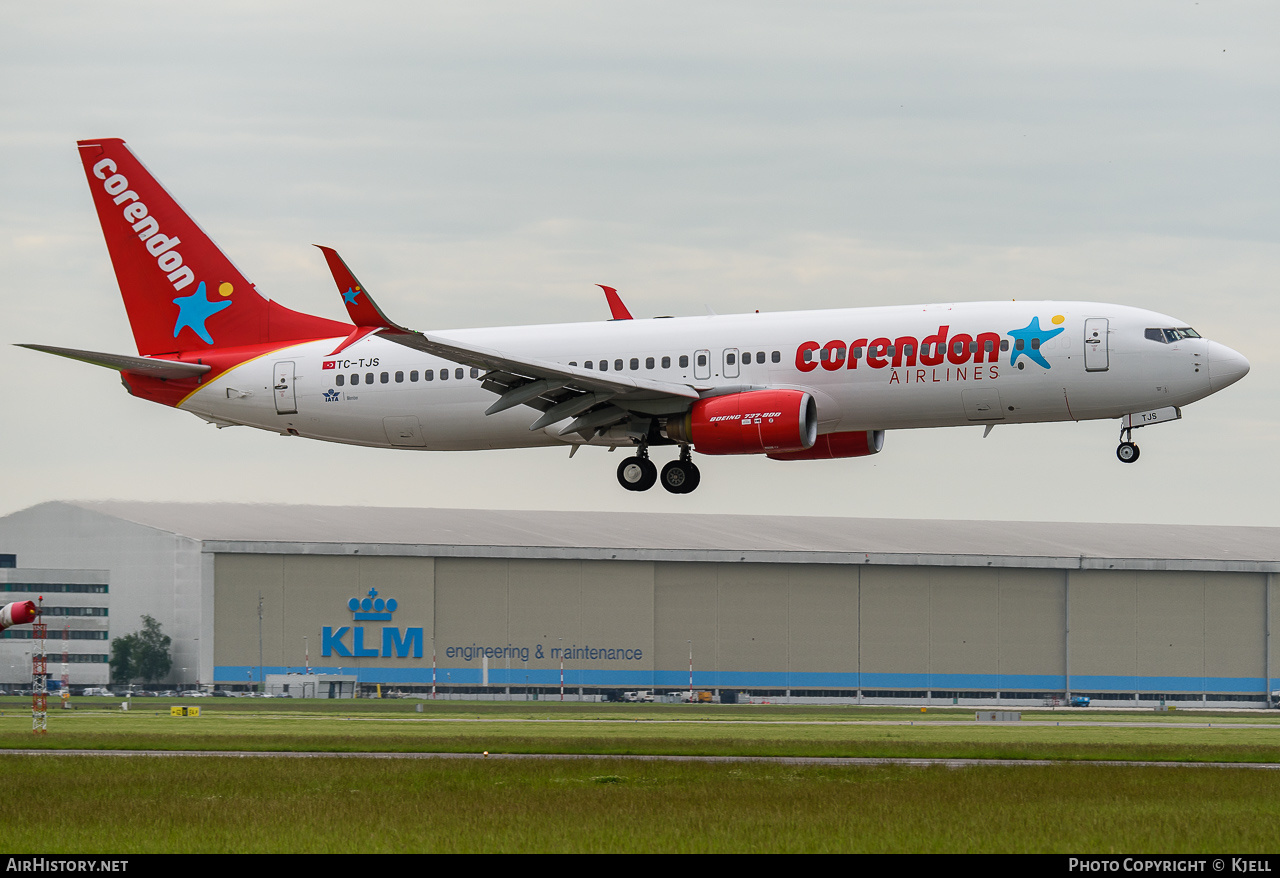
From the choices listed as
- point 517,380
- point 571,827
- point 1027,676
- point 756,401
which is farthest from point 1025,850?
point 1027,676

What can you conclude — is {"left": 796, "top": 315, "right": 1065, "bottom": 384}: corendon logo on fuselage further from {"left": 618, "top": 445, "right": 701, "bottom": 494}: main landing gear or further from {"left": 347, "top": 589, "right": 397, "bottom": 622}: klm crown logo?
{"left": 347, "top": 589, "right": 397, "bottom": 622}: klm crown logo

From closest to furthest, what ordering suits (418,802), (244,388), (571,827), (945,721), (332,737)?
(571,827) < (418,802) < (244,388) < (332,737) < (945,721)

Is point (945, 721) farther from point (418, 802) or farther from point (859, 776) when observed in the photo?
point (418, 802)

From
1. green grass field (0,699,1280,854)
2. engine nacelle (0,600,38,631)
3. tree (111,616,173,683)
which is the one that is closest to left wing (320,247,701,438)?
green grass field (0,699,1280,854)

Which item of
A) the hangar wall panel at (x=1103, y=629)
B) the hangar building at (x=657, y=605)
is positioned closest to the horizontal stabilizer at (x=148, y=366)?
the hangar building at (x=657, y=605)

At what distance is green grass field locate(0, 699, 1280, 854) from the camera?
3056 cm

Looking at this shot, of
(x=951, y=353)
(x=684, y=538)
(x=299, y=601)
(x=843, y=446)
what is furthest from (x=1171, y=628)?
(x=951, y=353)

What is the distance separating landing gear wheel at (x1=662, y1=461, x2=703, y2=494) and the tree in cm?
8150

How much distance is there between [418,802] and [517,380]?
15.6m

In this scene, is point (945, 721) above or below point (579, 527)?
below

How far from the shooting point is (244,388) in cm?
5388

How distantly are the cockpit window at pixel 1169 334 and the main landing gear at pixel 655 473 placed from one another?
44.0 ft

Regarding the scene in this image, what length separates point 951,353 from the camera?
1807 inches

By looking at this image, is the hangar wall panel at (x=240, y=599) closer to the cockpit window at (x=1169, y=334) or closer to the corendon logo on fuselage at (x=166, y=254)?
Result: the corendon logo on fuselage at (x=166, y=254)
